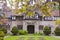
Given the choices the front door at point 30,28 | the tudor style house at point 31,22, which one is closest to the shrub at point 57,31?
the tudor style house at point 31,22

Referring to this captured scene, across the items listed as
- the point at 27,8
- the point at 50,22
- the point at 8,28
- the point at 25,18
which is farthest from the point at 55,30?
the point at 27,8

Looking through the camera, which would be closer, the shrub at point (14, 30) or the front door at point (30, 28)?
the shrub at point (14, 30)

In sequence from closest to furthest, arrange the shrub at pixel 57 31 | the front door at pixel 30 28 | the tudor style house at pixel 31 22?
the shrub at pixel 57 31 < the tudor style house at pixel 31 22 < the front door at pixel 30 28

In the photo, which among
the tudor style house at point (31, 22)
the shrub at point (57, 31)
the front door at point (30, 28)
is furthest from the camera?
the front door at point (30, 28)

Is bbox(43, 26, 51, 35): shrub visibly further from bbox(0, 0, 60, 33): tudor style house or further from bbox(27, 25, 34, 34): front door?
bbox(27, 25, 34, 34): front door

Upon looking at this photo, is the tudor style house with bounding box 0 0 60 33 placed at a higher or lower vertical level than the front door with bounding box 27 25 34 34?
higher

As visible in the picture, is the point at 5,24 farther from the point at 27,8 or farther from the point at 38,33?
the point at 27,8

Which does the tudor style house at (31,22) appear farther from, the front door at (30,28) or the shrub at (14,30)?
the shrub at (14,30)

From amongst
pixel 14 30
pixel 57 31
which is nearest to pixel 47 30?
pixel 57 31

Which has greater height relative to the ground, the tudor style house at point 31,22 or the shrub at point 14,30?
the tudor style house at point 31,22

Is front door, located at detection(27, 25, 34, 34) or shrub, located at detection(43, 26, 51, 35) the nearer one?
shrub, located at detection(43, 26, 51, 35)

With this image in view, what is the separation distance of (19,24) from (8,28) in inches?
49.1

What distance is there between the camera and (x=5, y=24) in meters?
18.6

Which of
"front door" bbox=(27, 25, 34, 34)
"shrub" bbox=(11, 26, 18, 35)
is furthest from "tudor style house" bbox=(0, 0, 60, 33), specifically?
"shrub" bbox=(11, 26, 18, 35)
